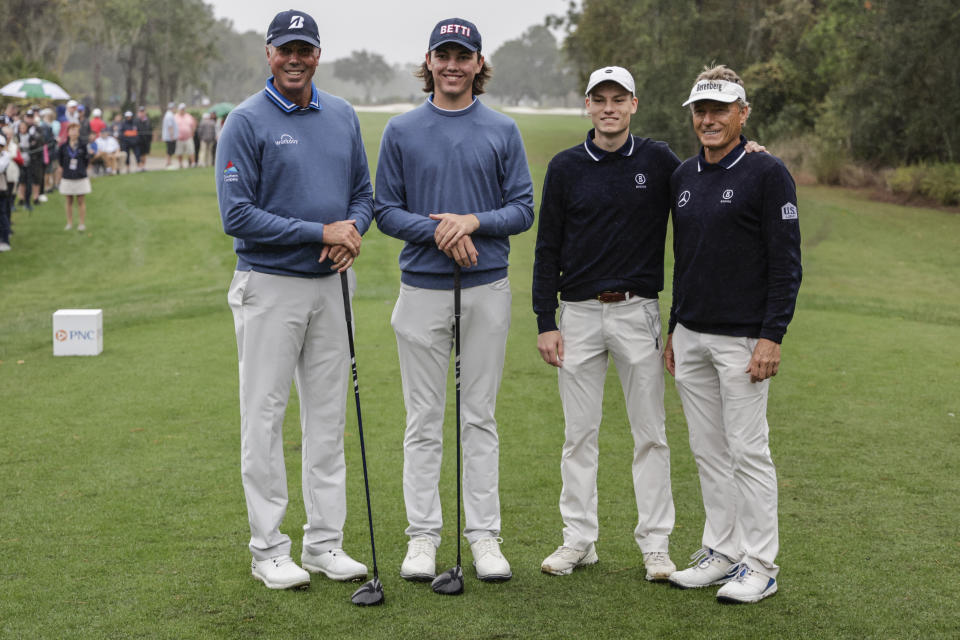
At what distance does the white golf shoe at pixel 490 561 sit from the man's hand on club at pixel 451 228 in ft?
4.06

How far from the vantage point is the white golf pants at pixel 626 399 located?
423 cm

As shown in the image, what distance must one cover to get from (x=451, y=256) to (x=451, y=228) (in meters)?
0.14

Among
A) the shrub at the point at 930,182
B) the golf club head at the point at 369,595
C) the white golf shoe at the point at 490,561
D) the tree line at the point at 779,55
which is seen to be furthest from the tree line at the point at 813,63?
the golf club head at the point at 369,595

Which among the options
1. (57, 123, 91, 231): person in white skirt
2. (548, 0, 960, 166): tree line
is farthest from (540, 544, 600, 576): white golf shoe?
(548, 0, 960, 166): tree line

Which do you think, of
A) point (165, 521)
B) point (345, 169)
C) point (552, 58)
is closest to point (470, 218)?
point (345, 169)

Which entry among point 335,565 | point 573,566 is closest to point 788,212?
point 573,566

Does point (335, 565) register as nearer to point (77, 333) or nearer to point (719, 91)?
point (719, 91)

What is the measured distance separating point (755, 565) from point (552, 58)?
146 meters

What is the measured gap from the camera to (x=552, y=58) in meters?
144

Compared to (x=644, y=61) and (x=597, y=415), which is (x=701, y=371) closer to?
(x=597, y=415)

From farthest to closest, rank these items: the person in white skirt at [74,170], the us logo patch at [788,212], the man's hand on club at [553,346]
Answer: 1. the person in white skirt at [74,170]
2. the man's hand on club at [553,346]
3. the us logo patch at [788,212]

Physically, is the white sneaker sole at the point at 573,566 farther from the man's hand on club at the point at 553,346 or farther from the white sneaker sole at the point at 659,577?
the man's hand on club at the point at 553,346

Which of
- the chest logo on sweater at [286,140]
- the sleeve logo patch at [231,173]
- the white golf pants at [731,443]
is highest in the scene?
the chest logo on sweater at [286,140]

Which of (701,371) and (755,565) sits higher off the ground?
(701,371)
